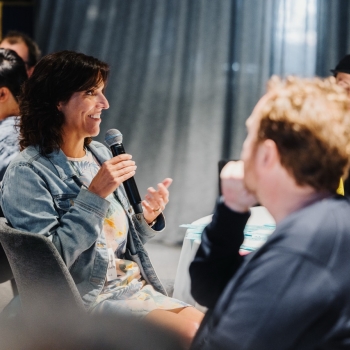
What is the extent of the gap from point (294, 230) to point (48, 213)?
106 centimetres

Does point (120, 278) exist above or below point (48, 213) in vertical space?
below

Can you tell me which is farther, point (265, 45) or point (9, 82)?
point (265, 45)

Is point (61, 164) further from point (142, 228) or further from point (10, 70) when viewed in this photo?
point (10, 70)

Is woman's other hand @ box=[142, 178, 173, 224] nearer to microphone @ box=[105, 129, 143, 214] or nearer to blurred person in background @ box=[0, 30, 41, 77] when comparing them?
microphone @ box=[105, 129, 143, 214]

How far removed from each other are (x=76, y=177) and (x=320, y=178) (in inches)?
44.6

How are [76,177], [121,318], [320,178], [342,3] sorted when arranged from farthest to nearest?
[342,3] → [76,177] → [121,318] → [320,178]

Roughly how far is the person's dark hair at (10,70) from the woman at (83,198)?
1012mm

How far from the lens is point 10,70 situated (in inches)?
121

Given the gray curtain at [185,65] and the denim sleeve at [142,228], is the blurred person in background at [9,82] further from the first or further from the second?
the gray curtain at [185,65]

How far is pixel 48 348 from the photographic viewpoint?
1.71 metres

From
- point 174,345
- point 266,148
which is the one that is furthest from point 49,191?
point 266,148

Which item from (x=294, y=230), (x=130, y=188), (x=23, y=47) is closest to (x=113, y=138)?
(x=130, y=188)

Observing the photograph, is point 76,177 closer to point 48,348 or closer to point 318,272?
point 48,348

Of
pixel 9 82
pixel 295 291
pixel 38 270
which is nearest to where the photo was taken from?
pixel 295 291
